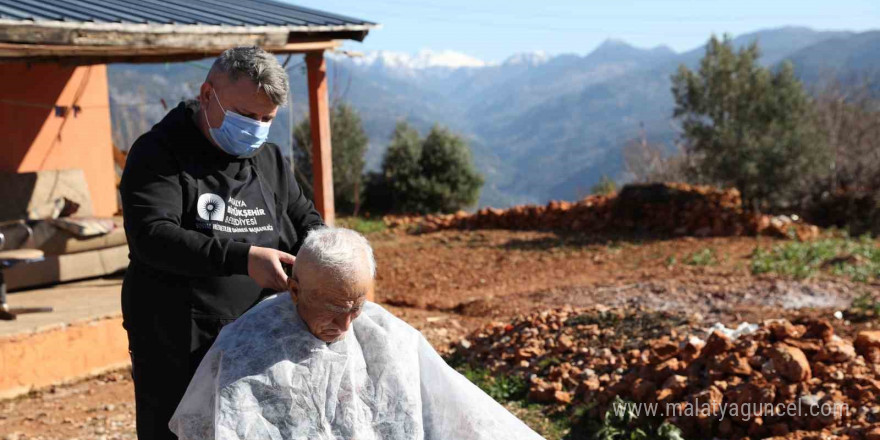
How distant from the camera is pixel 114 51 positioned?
253 inches

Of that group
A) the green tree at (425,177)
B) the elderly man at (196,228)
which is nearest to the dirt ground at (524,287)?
the elderly man at (196,228)

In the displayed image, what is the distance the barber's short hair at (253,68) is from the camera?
85.1 inches

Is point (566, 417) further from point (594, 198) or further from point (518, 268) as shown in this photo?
point (594, 198)

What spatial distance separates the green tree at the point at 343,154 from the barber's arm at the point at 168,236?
1564cm

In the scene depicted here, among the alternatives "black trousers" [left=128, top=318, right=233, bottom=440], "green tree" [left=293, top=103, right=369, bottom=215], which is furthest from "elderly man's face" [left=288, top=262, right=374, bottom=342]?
"green tree" [left=293, top=103, right=369, bottom=215]

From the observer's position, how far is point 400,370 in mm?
2283

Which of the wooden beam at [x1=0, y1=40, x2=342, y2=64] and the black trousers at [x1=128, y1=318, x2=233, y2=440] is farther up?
the wooden beam at [x1=0, y1=40, x2=342, y2=64]

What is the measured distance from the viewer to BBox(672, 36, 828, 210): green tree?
48.4 ft

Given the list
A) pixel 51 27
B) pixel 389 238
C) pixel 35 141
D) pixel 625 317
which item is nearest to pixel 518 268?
pixel 389 238

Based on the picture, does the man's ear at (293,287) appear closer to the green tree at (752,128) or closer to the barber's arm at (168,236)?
the barber's arm at (168,236)

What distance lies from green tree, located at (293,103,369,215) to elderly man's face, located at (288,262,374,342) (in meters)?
15.7

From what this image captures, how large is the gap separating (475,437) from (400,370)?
0.31 m

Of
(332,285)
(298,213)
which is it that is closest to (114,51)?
(298,213)

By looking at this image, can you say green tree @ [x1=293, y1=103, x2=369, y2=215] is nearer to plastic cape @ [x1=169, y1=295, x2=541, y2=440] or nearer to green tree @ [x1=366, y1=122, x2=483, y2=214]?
green tree @ [x1=366, y1=122, x2=483, y2=214]
